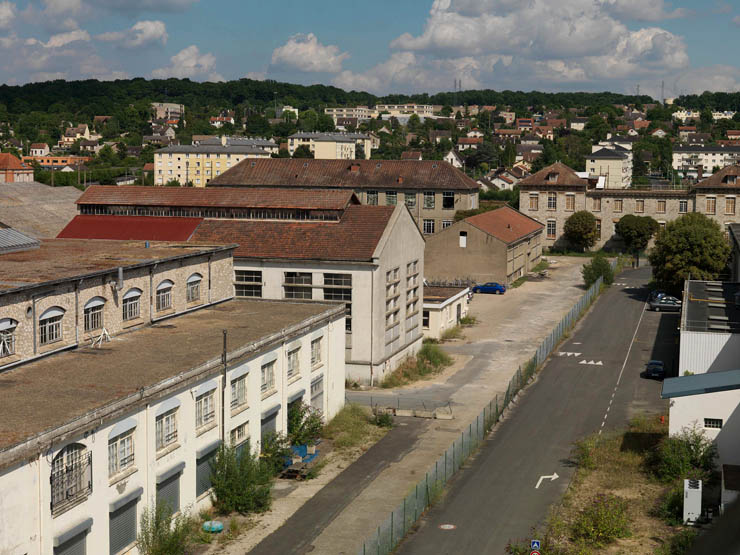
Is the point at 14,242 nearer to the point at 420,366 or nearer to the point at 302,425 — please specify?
the point at 302,425

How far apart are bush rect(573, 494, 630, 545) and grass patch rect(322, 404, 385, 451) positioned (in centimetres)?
1062

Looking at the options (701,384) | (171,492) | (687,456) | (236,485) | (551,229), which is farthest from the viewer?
(551,229)

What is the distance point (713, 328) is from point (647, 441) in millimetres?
5967

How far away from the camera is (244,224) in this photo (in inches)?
1821

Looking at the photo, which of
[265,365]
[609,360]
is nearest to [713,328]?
[609,360]

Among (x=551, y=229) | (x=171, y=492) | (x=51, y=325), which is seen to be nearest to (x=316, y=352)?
(x=51, y=325)

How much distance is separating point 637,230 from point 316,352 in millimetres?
61569

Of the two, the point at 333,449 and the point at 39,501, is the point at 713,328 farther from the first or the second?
the point at 39,501

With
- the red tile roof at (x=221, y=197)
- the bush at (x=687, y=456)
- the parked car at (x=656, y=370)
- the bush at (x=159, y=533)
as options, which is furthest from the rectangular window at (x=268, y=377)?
the parked car at (x=656, y=370)

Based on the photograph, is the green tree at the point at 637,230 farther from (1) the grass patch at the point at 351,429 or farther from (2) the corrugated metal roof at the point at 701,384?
(2) the corrugated metal roof at the point at 701,384

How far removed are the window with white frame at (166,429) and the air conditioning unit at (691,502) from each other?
14.8 meters

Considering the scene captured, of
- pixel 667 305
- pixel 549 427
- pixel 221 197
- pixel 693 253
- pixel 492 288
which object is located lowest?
pixel 549 427

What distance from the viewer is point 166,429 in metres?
24.0

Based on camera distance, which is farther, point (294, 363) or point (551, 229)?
point (551, 229)
